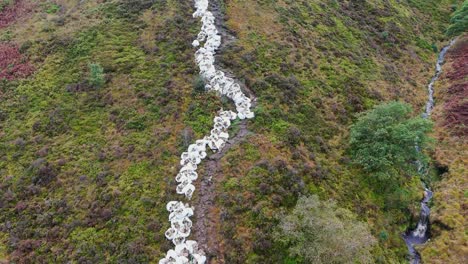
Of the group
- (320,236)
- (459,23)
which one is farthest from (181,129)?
(459,23)

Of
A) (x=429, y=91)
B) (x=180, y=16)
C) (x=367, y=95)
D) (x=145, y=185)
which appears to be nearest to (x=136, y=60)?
(x=180, y=16)

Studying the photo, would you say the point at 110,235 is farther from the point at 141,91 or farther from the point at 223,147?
the point at 141,91

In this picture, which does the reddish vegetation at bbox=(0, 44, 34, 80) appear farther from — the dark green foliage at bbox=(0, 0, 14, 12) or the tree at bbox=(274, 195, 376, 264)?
the tree at bbox=(274, 195, 376, 264)

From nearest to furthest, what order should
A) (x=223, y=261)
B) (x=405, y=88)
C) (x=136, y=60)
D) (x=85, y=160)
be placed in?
(x=223, y=261)
(x=85, y=160)
(x=136, y=60)
(x=405, y=88)

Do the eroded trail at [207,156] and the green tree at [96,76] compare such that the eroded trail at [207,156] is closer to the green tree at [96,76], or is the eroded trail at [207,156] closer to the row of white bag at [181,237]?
the row of white bag at [181,237]

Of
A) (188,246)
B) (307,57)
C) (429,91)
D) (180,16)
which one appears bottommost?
(429,91)

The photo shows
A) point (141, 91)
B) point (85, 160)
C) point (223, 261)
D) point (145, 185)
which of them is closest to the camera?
point (223, 261)

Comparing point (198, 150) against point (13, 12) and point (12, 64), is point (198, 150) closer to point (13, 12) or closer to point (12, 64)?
point (12, 64)
